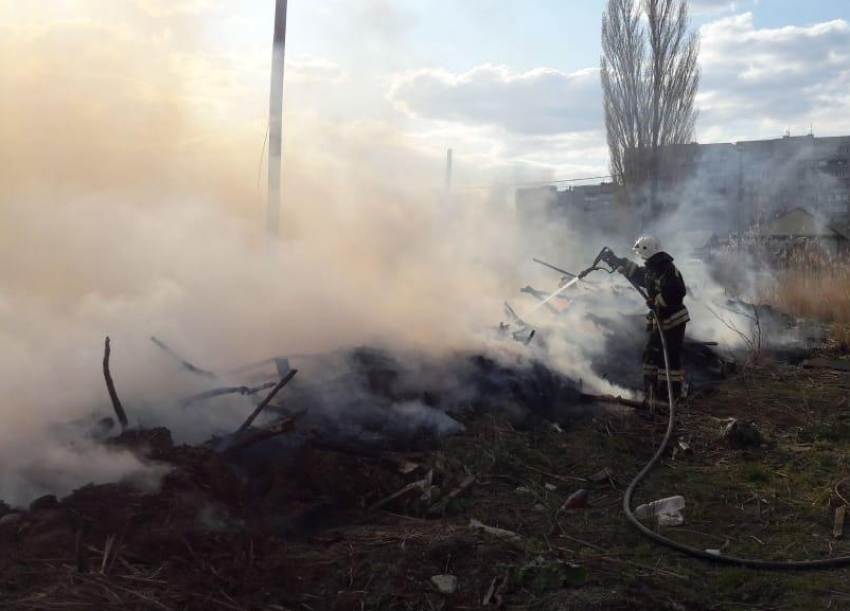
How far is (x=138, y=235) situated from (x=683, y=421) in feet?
20.3

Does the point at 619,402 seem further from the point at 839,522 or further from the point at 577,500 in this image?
the point at 839,522

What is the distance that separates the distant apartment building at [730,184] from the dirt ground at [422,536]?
1613cm

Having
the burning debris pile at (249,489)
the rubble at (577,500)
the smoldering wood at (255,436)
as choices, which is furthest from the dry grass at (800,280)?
the smoldering wood at (255,436)

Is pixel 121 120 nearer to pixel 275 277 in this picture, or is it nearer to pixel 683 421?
pixel 275 277

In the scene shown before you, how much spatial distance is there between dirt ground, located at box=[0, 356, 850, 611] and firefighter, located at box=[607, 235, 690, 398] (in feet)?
6.50

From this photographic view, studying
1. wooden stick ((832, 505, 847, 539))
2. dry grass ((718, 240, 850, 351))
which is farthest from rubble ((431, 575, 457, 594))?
dry grass ((718, 240, 850, 351))

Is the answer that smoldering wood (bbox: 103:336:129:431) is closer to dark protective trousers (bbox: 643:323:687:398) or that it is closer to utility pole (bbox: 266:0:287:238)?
dark protective trousers (bbox: 643:323:687:398)

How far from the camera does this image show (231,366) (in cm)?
673

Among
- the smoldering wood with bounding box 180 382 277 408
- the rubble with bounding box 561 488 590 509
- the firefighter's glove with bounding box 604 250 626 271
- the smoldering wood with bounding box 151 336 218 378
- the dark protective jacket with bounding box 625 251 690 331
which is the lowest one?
the rubble with bounding box 561 488 590 509

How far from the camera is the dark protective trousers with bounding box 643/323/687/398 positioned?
801cm

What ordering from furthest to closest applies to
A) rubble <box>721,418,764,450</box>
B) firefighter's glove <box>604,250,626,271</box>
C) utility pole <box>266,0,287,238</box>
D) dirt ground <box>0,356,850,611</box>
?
1. utility pole <box>266,0,287,238</box>
2. firefighter's glove <box>604,250,626,271</box>
3. rubble <box>721,418,764,450</box>
4. dirt ground <box>0,356,850,611</box>

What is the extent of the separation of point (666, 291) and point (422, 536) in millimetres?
4881

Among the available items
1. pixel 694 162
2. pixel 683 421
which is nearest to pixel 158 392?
pixel 683 421

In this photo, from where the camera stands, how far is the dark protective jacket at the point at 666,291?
8047mm
